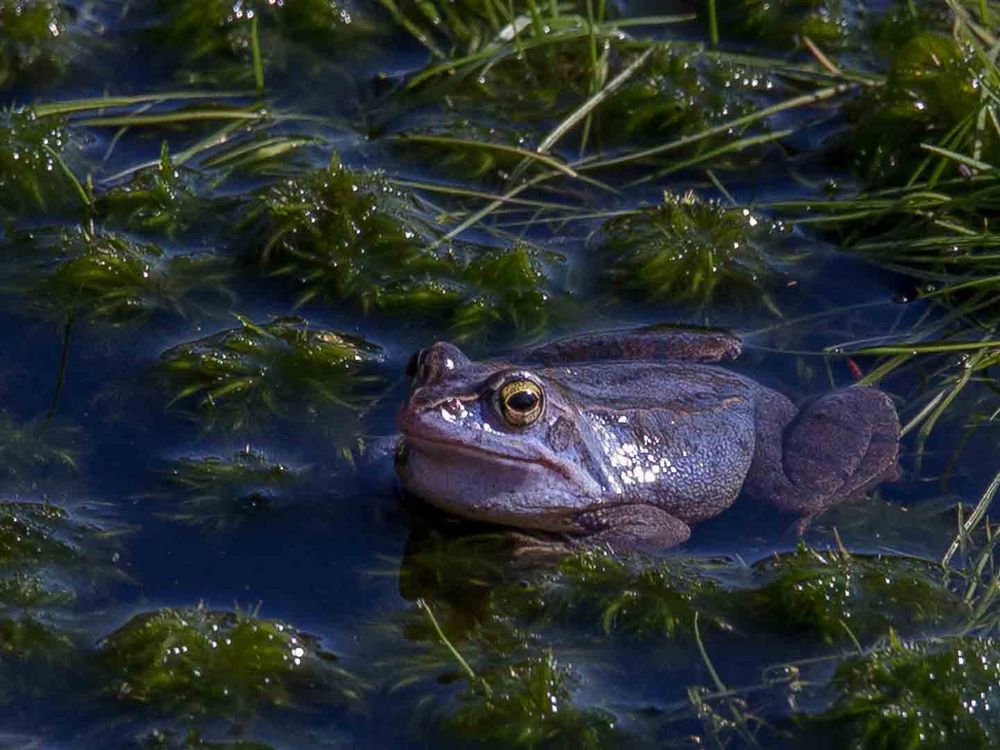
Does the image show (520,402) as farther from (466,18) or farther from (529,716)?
(466,18)

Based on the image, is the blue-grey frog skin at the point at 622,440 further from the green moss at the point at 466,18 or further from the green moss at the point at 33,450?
the green moss at the point at 466,18

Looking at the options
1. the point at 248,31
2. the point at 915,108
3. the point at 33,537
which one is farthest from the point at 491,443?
the point at 248,31

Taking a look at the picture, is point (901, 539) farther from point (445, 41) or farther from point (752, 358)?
point (445, 41)

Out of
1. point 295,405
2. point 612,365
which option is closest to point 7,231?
point 295,405

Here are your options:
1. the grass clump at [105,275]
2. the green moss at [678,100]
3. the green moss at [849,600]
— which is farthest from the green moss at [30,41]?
the green moss at [849,600]

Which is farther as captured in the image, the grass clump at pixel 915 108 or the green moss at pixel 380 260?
the grass clump at pixel 915 108

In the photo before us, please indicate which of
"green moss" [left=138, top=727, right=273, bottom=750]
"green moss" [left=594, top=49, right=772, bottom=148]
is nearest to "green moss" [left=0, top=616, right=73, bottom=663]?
"green moss" [left=138, top=727, right=273, bottom=750]

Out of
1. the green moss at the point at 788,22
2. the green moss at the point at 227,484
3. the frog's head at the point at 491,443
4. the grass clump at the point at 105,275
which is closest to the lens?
the frog's head at the point at 491,443

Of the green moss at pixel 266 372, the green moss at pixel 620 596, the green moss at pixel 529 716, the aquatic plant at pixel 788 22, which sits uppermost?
the aquatic plant at pixel 788 22
